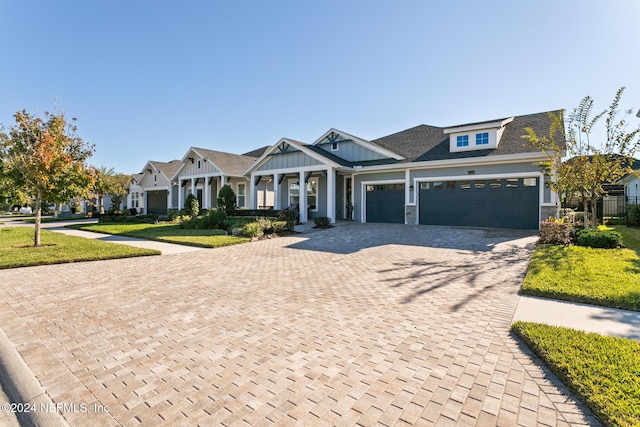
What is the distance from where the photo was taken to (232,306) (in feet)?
17.5

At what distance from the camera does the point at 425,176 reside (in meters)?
17.1

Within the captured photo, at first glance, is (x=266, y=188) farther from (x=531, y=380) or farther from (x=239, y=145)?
(x=531, y=380)

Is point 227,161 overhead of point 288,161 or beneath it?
overhead

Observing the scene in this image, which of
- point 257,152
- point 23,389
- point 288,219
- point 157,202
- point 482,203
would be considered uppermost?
point 257,152

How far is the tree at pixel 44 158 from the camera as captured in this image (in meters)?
10.9

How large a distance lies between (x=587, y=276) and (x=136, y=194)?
40.3m

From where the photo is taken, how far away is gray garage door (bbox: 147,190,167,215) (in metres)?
33.1

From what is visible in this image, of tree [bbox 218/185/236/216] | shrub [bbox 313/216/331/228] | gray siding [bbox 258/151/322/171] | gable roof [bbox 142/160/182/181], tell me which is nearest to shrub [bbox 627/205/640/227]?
shrub [bbox 313/216/331/228]

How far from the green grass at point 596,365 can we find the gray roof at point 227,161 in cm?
2455

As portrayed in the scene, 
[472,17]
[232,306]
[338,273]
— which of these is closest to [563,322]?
[338,273]

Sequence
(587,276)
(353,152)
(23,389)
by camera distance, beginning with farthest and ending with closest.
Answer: (353,152), (587,276), (23,389)

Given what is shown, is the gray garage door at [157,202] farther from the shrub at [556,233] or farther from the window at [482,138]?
the shrub at [556,233]

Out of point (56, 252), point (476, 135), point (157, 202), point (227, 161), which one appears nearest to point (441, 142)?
point (476, 135)

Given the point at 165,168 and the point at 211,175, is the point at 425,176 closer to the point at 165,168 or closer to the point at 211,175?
the point at 211,175
